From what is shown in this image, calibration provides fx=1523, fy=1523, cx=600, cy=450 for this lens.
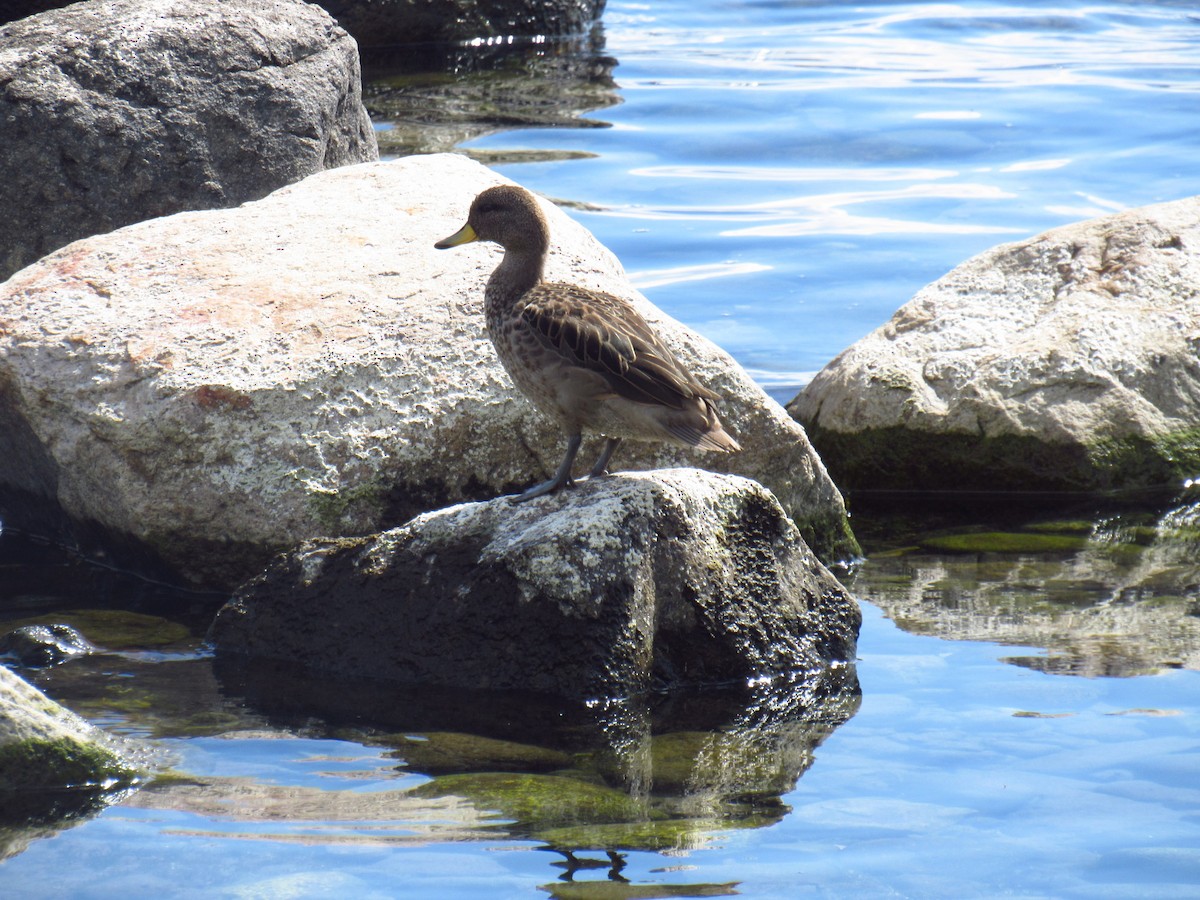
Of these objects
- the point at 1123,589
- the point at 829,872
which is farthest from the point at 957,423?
the point at 829,872

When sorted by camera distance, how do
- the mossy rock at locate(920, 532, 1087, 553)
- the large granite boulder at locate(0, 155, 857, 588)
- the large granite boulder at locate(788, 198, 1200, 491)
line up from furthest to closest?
the large granite boulder at locate(788, 198, 1200, 491)
the mossy rock at locate(920, 532, 1087, 553)
the large granite boulder at locate(0, 155, 857, 588)

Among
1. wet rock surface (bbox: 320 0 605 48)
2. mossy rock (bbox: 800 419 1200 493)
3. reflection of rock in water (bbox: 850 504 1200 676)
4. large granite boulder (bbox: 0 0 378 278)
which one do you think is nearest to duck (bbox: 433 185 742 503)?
reflection of rock in water (bbox: 850 504 1200 676)

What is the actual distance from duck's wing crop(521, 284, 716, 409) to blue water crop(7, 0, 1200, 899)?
1.26m

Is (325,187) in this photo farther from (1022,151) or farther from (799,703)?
(1022,151)

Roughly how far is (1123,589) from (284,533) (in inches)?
134

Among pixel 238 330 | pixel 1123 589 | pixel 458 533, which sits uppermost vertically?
pixel 238 330

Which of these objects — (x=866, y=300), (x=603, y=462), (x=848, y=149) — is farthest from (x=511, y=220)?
(x=848, y=149)

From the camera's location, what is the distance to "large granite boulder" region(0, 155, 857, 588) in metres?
5.93

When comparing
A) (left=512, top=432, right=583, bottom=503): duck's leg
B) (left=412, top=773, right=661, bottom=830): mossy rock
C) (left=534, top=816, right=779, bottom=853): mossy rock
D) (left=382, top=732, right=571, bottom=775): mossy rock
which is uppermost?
(left=512, top=432, right=583, bottom=503): duck's leg

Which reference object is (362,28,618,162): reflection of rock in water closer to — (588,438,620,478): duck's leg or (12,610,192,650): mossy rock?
(12,610,192,650): mossy rock

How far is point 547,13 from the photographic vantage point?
1841 cm

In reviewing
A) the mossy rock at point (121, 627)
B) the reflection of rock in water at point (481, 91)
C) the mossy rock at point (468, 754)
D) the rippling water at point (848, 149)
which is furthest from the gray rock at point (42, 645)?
the reflection of rock in water at point (481, 91)

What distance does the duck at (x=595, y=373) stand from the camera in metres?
5.20

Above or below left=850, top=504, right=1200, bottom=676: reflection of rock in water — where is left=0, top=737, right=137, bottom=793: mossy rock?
above
